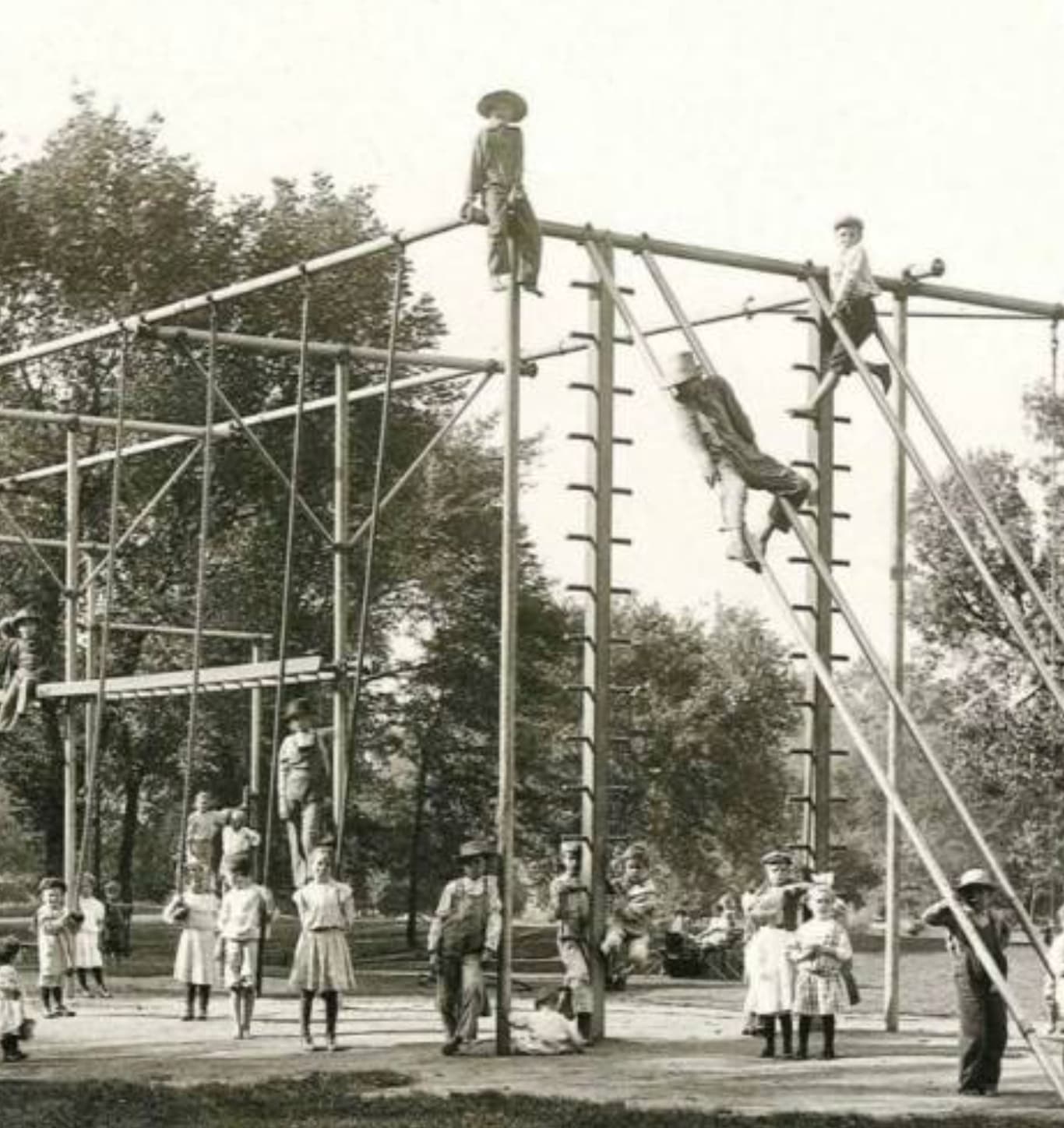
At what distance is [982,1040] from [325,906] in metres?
5.17

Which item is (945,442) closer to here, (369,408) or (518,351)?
(518,351)

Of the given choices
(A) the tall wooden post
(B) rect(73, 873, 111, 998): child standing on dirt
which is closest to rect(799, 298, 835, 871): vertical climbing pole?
(A) the tall wooden post

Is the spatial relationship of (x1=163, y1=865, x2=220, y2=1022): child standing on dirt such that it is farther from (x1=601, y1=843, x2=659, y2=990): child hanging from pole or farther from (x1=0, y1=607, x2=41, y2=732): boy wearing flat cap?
(x1=0, y1=607, x2=41, y2=732): boy wearing flat cap

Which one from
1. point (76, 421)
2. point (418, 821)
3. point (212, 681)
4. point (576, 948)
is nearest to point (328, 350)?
point (212, 681)

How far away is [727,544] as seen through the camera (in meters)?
14.6

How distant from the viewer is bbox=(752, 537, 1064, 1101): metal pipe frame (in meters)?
10.9

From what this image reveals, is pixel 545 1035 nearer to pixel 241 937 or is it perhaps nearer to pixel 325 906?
pixel 325 906

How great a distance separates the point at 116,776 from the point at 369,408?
8.61 metres

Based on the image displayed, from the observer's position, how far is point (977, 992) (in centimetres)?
1340

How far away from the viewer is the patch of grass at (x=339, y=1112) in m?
11.0

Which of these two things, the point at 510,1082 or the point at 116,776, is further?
the point at 116,776

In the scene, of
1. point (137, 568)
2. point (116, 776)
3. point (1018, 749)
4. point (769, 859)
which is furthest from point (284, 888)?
point (769, 859)

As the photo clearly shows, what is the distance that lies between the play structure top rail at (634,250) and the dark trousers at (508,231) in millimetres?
240

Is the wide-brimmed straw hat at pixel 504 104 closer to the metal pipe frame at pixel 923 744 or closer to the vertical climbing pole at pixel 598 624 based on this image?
the vertical climbing pole at pixel 598 624
